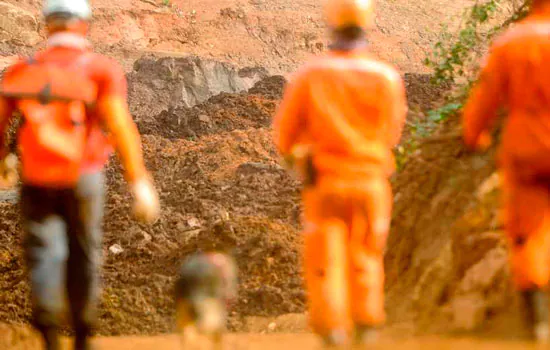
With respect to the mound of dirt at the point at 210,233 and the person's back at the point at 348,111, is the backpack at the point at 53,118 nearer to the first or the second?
the person's back at the point at 348,111

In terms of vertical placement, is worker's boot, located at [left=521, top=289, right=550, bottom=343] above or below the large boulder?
below

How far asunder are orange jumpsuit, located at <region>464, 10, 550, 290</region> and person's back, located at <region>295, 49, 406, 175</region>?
1.77ft

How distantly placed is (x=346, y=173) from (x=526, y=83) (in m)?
0.90

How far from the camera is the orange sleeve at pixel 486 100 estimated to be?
449 centimetres

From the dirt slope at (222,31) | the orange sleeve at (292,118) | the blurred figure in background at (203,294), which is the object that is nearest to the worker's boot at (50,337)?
the blurred figure in background at (203,294)

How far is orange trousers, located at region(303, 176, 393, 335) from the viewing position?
14.5ft

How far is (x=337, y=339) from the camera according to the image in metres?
4.34

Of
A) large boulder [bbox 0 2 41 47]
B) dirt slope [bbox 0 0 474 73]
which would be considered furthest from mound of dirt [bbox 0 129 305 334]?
large boulder [bbox 0 2 41 47]

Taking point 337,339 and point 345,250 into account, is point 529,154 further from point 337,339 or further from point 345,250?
point 337,339

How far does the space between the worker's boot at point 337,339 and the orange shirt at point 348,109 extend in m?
0.72

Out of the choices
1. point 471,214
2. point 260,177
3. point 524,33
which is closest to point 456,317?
point 471,214

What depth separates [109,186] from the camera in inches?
629

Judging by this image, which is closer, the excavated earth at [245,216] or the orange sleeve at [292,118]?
the orange sleeve at [292,118]

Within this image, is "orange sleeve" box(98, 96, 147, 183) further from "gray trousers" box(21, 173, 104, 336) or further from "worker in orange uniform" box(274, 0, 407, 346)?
"worker in orange uniform" box(274, 0, 407, 346)
